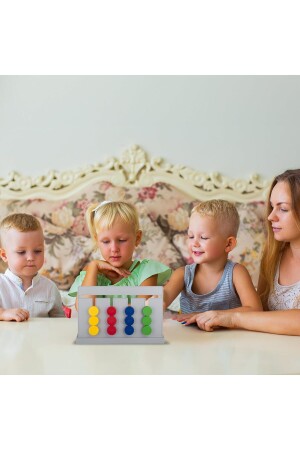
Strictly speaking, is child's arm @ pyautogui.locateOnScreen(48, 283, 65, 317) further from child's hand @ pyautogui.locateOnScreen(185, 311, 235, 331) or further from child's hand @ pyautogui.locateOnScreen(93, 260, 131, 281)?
child's hand @ pyautogui.locateOnScreen(185, 311, 235, 331)

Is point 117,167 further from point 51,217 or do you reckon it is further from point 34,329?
point 34,329

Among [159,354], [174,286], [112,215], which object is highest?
[112,215]

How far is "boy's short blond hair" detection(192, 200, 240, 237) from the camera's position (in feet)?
6.77

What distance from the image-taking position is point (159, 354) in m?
1.56

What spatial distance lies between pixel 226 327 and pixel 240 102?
233cm

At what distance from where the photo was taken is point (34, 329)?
184 centimetres

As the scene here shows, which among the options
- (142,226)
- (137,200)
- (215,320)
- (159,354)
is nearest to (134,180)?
(137,200)

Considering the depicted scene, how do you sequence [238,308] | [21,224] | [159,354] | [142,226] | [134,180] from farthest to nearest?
1. [134,180]
2. [142,226]
3. [21,224]
4. [238,308]
5. [159,354]

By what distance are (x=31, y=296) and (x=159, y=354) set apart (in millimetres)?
813

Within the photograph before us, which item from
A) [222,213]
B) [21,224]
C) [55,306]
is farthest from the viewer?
[55,306]

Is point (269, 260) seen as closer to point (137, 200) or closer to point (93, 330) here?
point (93, 330)

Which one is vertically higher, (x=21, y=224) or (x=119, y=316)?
(x=21, y=224)

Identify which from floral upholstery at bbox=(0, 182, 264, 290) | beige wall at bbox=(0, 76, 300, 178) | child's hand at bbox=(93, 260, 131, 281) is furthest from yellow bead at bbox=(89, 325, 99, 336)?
beige wall at bbox=(0, 76, 300, 178)

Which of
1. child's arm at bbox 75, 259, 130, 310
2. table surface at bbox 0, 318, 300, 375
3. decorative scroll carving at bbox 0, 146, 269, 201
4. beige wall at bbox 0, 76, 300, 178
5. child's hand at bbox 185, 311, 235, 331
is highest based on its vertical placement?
beige wall at bbox 0, 76, 300, 178
